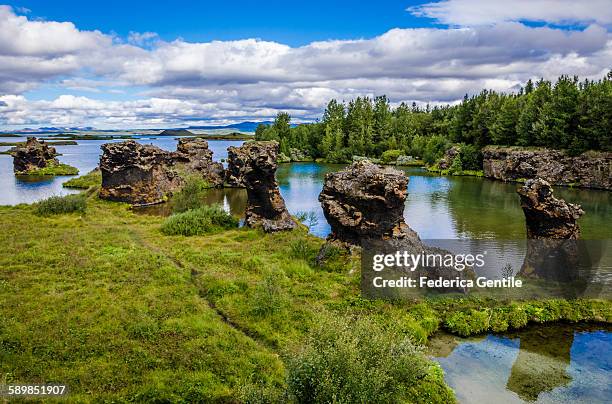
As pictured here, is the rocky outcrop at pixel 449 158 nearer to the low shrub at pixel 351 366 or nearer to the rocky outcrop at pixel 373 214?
the rocky outcrop at pixel 373 214

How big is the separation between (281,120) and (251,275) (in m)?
139

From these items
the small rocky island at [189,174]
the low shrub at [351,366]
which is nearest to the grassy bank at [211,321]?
the low shrub at [351,366]

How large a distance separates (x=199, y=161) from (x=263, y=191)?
4115 centimetres

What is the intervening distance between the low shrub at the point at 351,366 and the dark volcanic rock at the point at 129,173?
53.0 metres

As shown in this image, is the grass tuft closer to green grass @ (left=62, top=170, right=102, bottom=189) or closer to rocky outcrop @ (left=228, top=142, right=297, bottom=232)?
rocky outcrop @ (left=228, top=142, right=297, bottom=232)

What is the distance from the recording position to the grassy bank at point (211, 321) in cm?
1550

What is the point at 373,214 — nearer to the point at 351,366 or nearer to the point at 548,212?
the point at 548,212

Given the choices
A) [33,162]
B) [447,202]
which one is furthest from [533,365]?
[33,162]

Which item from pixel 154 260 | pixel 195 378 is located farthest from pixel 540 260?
pixel 154 260

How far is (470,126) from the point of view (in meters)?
119

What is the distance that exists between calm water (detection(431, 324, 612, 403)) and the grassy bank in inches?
39.7

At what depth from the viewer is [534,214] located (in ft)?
102

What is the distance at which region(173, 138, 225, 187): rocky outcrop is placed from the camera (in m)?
83.4

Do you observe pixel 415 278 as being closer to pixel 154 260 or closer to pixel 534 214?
pixel 534 214
